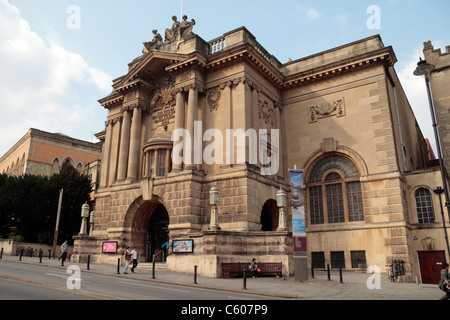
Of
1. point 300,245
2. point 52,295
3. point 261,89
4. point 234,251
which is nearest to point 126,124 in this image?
point 261,89

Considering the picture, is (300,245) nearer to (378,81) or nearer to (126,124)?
(378,81)

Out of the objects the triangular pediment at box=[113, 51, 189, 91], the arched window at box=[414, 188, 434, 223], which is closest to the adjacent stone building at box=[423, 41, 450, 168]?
the arched window at box=[414, 188, 434, 223]

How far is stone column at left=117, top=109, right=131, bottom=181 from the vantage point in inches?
1227

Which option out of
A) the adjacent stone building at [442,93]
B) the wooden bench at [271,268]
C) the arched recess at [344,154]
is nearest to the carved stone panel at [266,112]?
the arched recess at [344,154]

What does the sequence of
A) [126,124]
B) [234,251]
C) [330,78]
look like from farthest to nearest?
[126,124]
[330,78]
[234,251]

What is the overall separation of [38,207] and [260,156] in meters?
24.8

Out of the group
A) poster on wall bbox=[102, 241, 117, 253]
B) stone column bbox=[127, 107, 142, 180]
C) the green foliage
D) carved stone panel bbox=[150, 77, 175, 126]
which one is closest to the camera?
poster on wall bbox=[102, 241, 117, 253]

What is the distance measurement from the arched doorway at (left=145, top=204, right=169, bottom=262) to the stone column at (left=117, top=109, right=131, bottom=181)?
13.8 feet

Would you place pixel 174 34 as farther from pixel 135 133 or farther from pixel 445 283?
pixel 445 283

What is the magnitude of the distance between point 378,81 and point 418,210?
982 cm

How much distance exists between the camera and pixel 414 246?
25.4 meters

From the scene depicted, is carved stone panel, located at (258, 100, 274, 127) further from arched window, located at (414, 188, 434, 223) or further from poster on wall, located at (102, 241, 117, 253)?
poster on wall, located at (102, 241, 117, 253)

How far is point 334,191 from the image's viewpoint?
2858 centimetres
